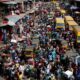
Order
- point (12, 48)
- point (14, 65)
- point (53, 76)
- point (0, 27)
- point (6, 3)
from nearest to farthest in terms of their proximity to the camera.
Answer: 1. point (53, 76)
2. point (14, 65)
3. point (12, 48)
4. point (0, 27)
5. point (6, 3)

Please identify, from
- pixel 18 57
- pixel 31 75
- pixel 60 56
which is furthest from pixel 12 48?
pixel 31 75

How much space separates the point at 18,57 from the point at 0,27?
1538 centimetres

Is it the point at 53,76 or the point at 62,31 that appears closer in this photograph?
the point at 53,76

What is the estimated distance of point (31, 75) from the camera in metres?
28.4

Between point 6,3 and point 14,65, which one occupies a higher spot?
point 14,65

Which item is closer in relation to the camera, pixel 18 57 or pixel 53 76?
pixel 53 76

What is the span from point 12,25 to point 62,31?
7.28m

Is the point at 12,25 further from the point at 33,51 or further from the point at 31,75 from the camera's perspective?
the point at 31,75

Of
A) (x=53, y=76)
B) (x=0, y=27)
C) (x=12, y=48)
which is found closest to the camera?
(x=53, y=76)

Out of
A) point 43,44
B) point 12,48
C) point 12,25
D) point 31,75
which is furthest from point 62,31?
point 31,75

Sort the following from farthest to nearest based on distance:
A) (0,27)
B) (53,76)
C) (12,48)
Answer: (0,27), (12,48), (53,76)

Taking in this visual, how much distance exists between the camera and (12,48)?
122 ft

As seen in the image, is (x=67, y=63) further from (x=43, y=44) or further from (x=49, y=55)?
(x=43, y=44)

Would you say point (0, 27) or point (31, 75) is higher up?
point (31, 75)
